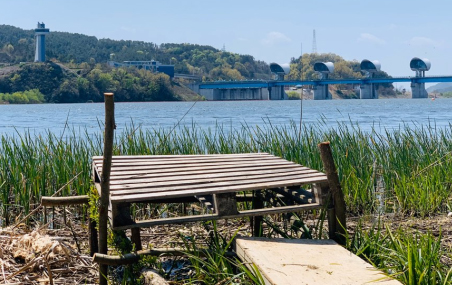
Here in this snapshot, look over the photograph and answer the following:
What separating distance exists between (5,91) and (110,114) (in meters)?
→ 70.8

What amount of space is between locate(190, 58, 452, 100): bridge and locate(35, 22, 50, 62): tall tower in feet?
92.7

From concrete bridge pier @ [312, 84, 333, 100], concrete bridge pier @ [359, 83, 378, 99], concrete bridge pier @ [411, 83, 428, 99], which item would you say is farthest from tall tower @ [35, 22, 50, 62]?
concrete bridge pier @ [411, 83, 428, 99]

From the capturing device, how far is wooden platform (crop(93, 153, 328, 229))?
3.96 meters

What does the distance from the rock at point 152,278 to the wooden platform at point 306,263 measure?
554mm

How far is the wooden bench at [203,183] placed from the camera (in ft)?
13.0

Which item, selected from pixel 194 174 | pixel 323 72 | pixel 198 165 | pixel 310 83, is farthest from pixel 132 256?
pixel 323 72

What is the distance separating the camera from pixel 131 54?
375ft

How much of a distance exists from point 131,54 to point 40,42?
16877mm

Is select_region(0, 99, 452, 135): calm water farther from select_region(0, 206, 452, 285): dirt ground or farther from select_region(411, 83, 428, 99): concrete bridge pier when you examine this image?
select_region(411, 83, 428, 99): concrete bridge pier

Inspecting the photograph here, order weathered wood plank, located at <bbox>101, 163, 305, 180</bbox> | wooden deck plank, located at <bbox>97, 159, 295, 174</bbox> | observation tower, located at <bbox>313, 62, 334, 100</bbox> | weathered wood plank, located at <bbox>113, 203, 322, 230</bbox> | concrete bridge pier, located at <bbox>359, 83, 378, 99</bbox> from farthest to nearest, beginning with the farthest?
concrete bridge pier, located at <bbox>359, 83, 378, 99</bbox>
observation tower, located at <bbox>313, 62, 334, 100</bbox>
wooden deck plank, located at <bbox>97, 159, 295, 174</bbox>
weathered wood plank, located at <bbox>101, 163, 305, 180</bbox>
weathered wood plank, located at <bbox>113, 203, 322, 230</bbox>

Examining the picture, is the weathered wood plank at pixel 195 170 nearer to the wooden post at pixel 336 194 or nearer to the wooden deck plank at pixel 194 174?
the wooden deck plank at pixel 194 174

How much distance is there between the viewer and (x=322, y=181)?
4367 millimetres

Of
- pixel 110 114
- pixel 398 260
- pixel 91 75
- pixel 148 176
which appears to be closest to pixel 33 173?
pixel 148 176

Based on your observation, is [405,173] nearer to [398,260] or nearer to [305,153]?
[305,153]
